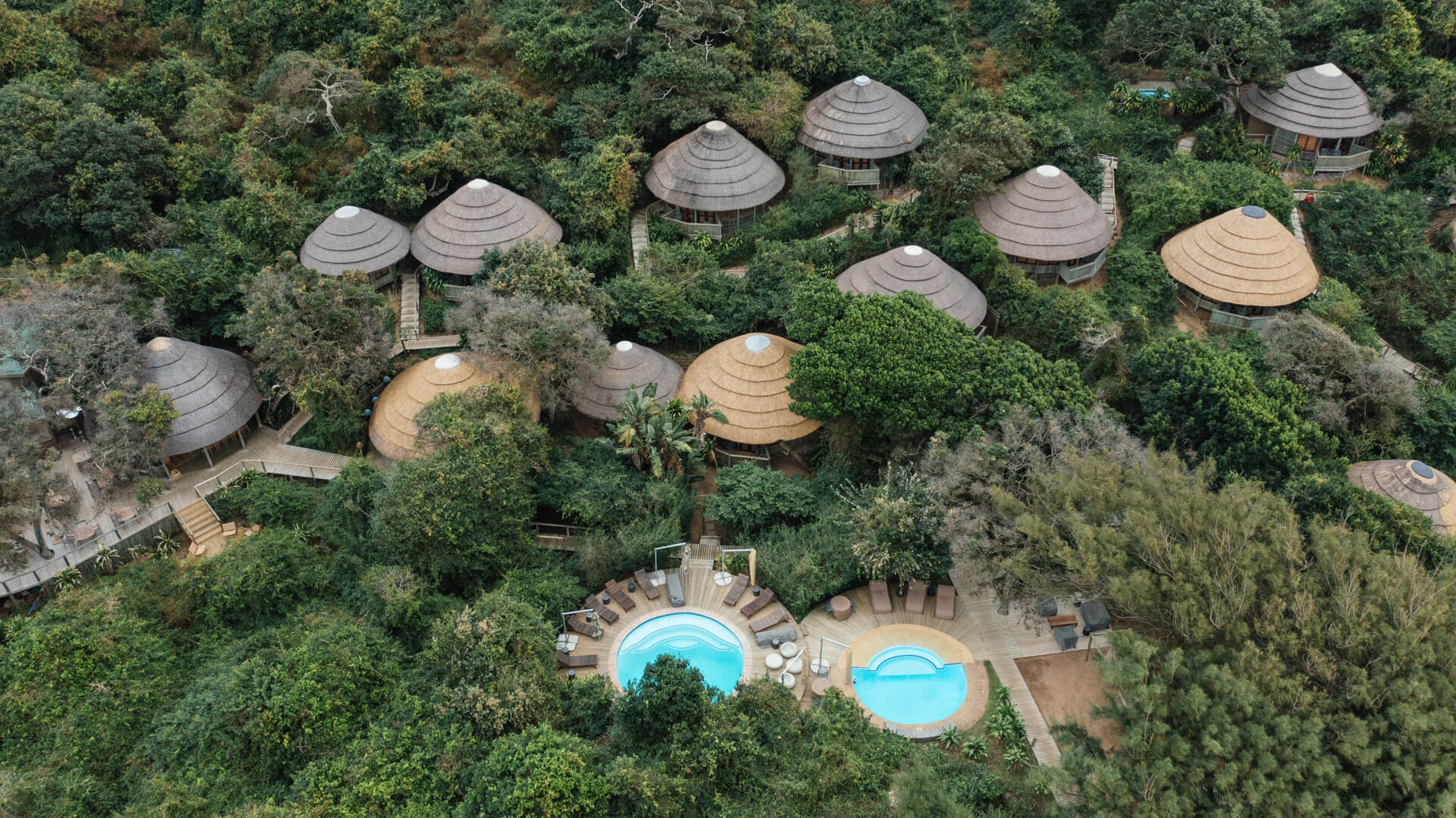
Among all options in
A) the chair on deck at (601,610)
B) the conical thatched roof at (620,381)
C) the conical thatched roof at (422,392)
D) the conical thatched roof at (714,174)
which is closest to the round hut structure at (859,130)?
the conical thatched roof at (714,174)

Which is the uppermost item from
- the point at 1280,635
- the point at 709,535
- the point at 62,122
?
the point at 62,122

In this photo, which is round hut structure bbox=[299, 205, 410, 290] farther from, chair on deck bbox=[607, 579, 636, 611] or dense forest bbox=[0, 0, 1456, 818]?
chair on deck bbox=[607, 579, 636, 611]

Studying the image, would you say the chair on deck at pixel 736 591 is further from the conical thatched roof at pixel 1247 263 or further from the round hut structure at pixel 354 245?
the conical thatched roof at pixel 1247 263

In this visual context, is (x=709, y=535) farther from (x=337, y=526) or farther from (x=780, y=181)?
(x=780, y=181)

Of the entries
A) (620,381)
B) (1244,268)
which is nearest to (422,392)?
(620,381)

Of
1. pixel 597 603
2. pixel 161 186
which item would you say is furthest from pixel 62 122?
pixel 597 603

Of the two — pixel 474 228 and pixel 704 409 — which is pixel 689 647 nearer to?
pixel 704 409

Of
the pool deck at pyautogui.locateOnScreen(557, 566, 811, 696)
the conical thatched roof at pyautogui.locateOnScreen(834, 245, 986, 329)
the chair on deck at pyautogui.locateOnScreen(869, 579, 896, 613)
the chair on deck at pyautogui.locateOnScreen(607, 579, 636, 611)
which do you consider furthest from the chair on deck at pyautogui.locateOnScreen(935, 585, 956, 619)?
the conical thatched roof at pyautogui.locateOnScreen(834, 245, 986, 329)
